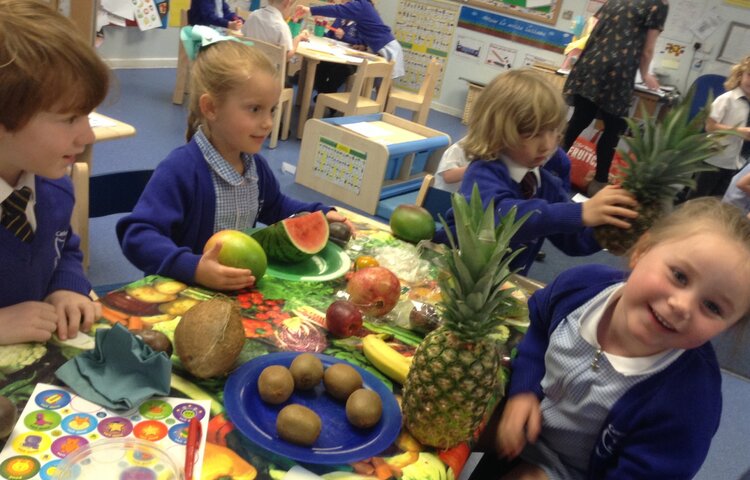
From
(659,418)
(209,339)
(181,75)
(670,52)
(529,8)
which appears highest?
(529,8)

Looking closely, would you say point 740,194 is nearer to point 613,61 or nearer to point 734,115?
point 734,115

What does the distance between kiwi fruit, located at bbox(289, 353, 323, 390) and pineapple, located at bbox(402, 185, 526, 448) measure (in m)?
0.18

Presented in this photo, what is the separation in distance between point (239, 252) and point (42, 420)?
583 mm

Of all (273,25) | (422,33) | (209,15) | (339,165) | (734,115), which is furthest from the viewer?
(422,33)

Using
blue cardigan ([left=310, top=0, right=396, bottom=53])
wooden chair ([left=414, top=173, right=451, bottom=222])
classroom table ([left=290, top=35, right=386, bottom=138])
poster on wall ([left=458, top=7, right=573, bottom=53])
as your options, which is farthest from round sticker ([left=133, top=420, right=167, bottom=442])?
poster on wall ([left=458, top=7, right=573, bottom=53])

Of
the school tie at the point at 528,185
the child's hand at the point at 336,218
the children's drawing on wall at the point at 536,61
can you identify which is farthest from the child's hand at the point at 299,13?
the child's hand at the point at 336,218

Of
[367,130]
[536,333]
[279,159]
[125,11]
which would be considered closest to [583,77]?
[367,130]

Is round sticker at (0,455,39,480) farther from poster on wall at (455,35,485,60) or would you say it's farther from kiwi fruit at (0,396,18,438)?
poster on wall at (455,35,485,60)

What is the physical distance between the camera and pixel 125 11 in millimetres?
6676

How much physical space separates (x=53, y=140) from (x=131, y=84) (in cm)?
600

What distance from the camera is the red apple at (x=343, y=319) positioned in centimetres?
137

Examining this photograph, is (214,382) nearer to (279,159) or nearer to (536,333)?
(536,333)

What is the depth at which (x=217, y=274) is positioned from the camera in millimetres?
1414

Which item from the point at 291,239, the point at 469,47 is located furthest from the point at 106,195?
the point at 469,47
